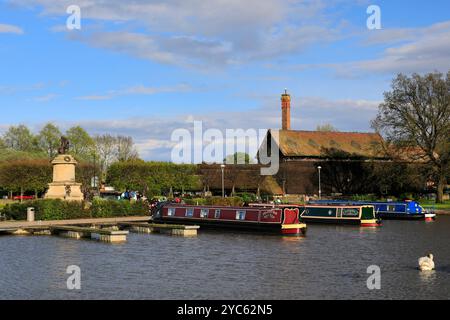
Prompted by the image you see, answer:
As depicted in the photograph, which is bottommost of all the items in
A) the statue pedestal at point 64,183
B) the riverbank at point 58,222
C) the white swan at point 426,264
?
the white swan at point 426,264

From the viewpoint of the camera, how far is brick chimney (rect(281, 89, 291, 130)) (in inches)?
3799

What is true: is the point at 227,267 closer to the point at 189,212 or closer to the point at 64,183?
the point at 189,212

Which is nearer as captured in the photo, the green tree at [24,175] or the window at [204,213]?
the window at [204,213]

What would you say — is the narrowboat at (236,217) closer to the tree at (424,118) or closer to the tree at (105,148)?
the tree at (424,118)

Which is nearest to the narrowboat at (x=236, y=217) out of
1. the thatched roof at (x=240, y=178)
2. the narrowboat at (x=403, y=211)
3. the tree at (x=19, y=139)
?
the narrowboat at (x=403, y=211)

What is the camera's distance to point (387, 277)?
23.5m

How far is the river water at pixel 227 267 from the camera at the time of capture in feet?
67.8

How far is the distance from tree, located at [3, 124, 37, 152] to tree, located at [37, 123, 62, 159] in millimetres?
1813

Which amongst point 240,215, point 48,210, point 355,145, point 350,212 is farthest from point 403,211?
point 355,145

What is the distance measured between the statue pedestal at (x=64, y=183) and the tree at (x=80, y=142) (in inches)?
2201

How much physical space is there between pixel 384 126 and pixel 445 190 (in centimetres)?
2171

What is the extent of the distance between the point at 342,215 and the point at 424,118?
905 inches

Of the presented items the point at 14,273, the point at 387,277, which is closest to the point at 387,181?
the point at 387,277
